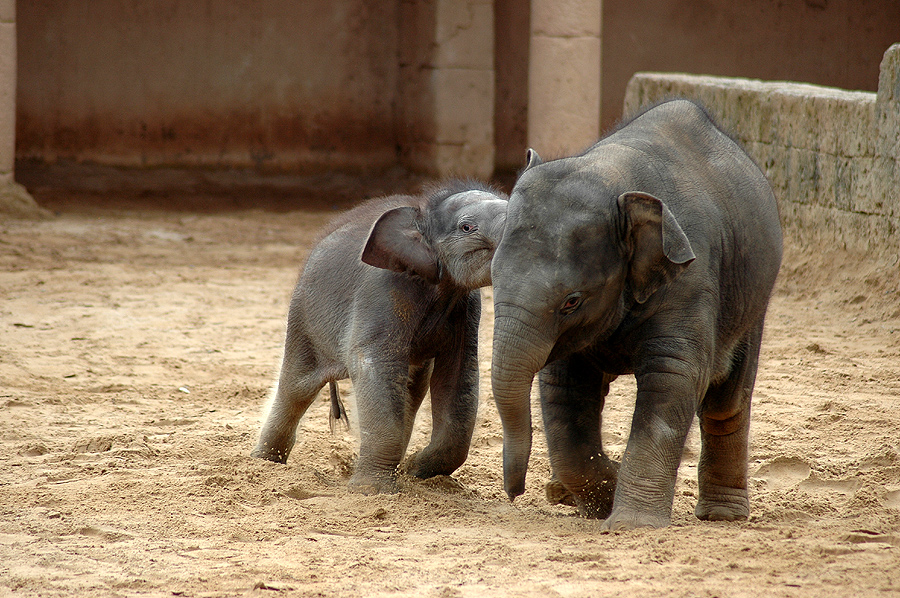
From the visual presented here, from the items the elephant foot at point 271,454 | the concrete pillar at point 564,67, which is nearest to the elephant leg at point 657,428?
the elephant foot at point 271,454

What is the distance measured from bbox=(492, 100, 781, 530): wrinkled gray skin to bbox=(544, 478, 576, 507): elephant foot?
0.23m

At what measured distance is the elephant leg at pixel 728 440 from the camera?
14.0 ft

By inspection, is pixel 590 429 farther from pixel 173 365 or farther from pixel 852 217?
pixel 852 217

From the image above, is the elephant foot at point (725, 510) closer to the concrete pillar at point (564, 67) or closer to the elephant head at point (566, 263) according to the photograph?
the elephant head at point (566, 263)

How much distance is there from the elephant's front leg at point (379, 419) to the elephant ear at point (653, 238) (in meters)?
1.22

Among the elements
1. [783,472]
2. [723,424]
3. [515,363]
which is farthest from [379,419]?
[783,472]

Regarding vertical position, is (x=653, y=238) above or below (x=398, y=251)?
above

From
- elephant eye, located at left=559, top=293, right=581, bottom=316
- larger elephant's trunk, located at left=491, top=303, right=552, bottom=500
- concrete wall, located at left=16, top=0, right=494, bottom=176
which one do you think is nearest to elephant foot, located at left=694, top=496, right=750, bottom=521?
larger elephant's trunk, located at left=491, top=303, right=552, bottom=500

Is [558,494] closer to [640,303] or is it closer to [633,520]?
[633,520]

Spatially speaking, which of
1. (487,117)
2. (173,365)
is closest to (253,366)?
(173,365)

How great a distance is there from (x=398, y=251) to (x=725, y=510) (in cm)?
166

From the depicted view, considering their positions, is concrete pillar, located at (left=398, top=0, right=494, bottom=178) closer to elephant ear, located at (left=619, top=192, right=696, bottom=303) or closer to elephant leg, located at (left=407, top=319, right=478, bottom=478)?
elephant leg, located at (left=407, top=319, right=478, bottom=478)

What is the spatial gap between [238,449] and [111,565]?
Result: 5.75 ft

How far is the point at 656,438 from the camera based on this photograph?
3693mm
